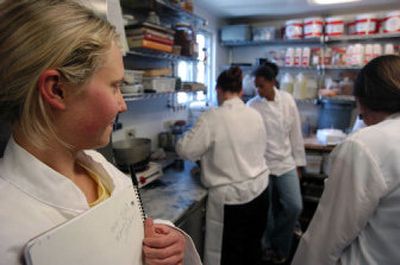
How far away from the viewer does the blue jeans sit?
7.87ft

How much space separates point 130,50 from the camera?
5.94 ft

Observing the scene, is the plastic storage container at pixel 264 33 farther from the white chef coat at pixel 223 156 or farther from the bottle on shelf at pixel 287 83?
the white chef coat at pixel 223 156

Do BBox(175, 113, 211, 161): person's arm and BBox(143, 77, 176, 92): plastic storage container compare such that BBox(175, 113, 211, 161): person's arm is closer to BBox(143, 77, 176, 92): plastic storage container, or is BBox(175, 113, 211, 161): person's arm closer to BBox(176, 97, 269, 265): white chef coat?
BBox(176, 97, 269, 265): white chef coat

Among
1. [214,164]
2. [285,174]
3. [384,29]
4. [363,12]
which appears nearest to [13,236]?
[214,164]

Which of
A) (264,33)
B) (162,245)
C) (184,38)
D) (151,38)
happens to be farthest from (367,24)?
(162,245)

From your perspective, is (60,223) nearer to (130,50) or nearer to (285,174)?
(130,50)

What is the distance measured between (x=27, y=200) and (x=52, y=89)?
0.66 feet

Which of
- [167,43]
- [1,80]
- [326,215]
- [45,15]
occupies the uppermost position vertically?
[167,43]

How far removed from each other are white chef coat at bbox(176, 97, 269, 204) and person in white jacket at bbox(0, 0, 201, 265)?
1.14 metres

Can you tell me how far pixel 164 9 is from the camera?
209 cm

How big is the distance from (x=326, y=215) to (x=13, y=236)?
3.43 ft

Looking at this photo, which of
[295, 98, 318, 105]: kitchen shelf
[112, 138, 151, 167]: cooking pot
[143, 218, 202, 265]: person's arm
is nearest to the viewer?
[143, 218, 202, 265]: person's arm

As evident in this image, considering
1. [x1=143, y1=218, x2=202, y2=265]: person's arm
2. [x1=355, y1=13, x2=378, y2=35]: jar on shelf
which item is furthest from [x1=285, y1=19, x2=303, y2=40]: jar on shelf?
[x1=143, y1=218, x2=202, y2=265]: person's arm

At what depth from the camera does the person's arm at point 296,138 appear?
2.46 m
